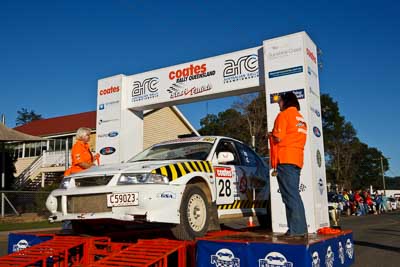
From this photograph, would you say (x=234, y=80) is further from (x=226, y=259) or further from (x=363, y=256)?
(x=226, y=259)

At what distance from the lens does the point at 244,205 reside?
678 cm

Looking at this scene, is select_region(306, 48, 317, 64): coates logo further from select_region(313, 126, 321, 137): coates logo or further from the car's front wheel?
the car's front wheel

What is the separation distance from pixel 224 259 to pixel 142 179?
1426 millimetres

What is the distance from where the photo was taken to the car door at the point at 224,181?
6.12 metres

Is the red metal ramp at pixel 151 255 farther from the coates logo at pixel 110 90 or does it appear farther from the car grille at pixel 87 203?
the coates logo at pixel 110 90

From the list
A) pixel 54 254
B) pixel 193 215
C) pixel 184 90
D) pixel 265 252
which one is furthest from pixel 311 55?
pixel 54 254

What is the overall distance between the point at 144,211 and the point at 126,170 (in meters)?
0.64

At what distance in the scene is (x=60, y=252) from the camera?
5.16 m

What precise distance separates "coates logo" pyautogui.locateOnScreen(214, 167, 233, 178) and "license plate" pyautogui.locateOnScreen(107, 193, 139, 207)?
164 centimetres

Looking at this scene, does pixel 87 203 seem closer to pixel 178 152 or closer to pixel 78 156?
pixel 178 152

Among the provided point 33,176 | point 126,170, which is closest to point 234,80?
point 126,170

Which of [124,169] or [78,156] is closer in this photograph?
[124,169]

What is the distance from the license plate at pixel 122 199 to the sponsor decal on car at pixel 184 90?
14.6 ft

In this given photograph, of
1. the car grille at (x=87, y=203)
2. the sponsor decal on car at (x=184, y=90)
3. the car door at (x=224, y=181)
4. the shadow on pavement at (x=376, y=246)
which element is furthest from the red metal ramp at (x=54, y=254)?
the shadow on pavement at (x=376, y=246)
